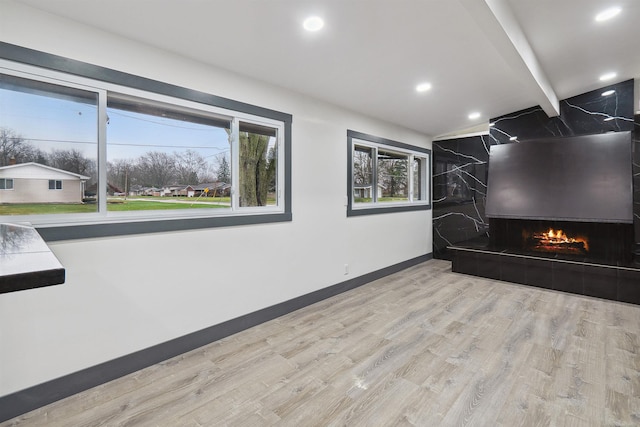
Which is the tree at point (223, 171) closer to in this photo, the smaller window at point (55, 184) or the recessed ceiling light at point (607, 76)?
the smaller window at point (55, 184)

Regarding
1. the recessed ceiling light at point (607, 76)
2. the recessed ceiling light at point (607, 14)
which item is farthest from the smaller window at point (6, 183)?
the recessed ceiling light at point (607, 76)

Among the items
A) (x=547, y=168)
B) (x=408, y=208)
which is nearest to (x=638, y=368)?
(x=547, y=168)

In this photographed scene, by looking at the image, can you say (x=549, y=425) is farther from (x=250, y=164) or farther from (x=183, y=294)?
(x=250, y=164)

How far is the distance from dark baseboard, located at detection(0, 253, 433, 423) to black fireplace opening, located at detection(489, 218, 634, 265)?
12.1ft

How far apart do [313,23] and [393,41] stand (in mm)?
747

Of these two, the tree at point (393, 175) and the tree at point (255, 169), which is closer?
the tree at point (255, 169)

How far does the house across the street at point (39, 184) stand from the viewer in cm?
192

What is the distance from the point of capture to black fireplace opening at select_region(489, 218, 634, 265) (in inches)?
171

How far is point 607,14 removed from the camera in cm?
270

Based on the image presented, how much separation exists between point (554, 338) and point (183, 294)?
11.0 ft

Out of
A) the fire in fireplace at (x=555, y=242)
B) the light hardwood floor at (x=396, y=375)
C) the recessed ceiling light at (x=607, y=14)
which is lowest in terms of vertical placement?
the light hardwood floor at (x=396, y=375)

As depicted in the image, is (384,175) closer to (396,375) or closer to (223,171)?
(223,171)

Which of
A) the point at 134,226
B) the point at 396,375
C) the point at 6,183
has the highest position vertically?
the point at 6,183

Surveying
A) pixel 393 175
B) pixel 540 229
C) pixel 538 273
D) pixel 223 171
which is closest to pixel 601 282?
pixel 538 273
